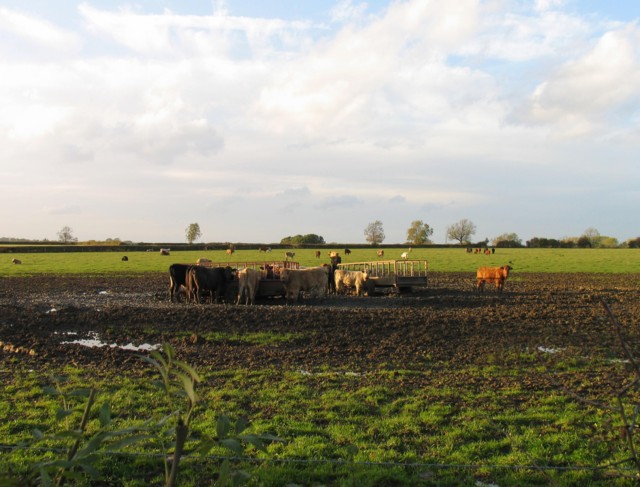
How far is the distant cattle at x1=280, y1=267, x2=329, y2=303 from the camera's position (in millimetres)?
21359

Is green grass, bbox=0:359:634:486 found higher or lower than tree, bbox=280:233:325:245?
lower

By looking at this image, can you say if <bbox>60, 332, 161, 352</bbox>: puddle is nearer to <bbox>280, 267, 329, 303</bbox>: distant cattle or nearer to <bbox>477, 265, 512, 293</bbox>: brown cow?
<bbox>280, 267, 329, 303</bbox>: distant cattle

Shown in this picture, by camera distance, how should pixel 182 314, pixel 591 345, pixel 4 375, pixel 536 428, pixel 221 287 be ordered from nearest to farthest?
pixel 536 428, pixel 4 375, pixel 591 345, pixel 182 314, pixel 221 287

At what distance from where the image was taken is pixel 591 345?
39.7 feet

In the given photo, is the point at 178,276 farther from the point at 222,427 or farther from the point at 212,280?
the point at 222,427

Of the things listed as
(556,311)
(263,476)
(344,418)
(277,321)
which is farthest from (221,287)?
(263,476)

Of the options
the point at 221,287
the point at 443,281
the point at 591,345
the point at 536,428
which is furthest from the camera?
the point at 443,281

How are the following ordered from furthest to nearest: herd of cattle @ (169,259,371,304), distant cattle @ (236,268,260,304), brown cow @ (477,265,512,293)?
brown cow @ (477,265,512,293)
herd of cattle @ (169,259,371,304)
distant cattle @ (236,268,260,304)

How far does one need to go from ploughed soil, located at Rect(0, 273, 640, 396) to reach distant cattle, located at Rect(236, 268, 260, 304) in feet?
3.02

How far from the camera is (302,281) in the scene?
21.6 meters

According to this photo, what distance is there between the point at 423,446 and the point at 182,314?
A: 465 inches

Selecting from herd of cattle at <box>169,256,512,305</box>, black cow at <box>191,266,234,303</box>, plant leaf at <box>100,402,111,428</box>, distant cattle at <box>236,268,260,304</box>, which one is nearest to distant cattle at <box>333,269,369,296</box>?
herd of cattle at <box>169,256,512,305</box>

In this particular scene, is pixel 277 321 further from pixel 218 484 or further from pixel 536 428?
pixel 218 484

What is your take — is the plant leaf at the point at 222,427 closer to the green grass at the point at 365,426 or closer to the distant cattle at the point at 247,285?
the green grass at the point at 365,426
